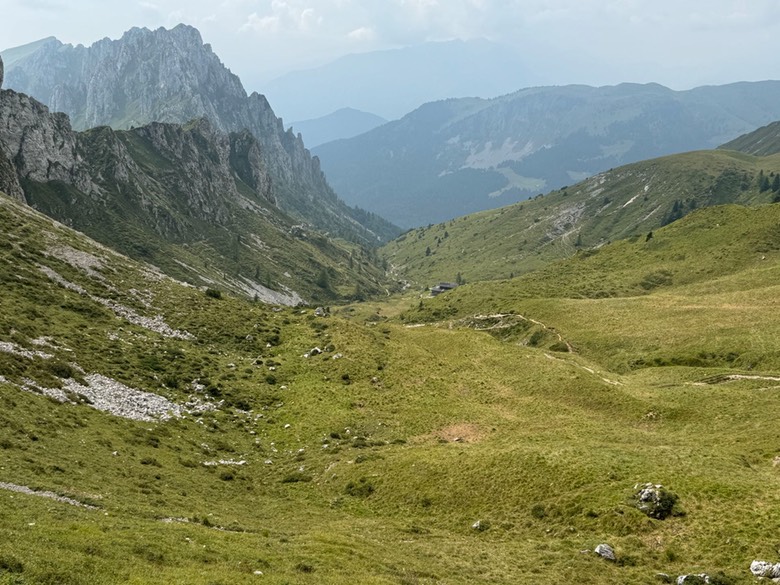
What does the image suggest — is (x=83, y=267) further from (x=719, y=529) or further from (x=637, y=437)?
(x=719, y=529)

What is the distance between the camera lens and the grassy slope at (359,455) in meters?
29.1

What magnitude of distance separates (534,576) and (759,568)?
11346mm

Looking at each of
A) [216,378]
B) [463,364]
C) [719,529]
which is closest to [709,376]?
[463,364]

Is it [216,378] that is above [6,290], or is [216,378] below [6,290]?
below

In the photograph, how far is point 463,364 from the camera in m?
81.9

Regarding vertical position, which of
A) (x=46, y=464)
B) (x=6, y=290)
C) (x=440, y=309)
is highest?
(x=6, y=290)

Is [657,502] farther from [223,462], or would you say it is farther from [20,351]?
[20,351]

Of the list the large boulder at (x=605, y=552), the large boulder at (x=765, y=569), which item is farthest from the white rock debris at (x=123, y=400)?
the large boulder at (x=765, y=569)

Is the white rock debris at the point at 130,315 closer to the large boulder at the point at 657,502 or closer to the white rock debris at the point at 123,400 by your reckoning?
the white rock debris at the point at 123,400

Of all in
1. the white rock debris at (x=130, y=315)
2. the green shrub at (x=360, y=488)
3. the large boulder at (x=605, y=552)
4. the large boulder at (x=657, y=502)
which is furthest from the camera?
the white rock debris at (x=130, y=315)

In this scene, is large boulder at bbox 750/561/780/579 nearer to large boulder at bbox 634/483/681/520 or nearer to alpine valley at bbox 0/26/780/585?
alpine valley at bbox 0/26/780/585

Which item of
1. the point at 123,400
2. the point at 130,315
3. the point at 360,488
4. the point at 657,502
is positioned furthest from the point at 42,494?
the point at 130,315

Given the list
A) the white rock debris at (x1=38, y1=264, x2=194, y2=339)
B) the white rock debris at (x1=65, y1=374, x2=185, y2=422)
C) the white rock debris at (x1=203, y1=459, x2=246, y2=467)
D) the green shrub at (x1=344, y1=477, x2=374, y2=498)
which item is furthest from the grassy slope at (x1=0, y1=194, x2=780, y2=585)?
the white rock debris at (x1=65, y1=374, x2=185, y2=422)

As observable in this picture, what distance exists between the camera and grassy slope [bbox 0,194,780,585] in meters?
29.1
